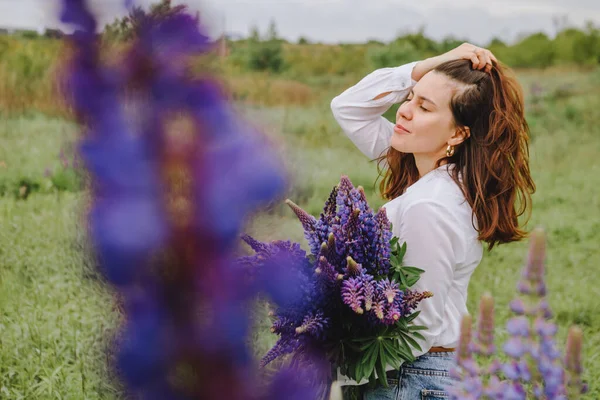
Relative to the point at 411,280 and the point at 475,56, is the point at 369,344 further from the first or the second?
the point at 475,56

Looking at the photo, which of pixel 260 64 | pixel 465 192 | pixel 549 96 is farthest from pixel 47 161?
pixel 260 64

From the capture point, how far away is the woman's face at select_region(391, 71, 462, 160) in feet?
6.18

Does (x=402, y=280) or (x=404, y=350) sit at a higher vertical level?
(x=402, y=280)

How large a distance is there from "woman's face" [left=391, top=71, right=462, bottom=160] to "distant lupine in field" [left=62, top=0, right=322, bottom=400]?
1.65m

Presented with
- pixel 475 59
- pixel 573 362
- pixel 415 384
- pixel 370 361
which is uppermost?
pixel 475 59

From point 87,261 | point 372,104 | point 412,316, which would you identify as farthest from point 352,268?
point 87,261

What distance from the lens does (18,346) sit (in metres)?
3.21

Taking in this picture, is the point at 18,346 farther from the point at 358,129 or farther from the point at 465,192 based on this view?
the point at 465,192

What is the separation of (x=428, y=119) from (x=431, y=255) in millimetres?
408

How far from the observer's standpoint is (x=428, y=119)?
189 centimetres

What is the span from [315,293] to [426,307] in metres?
0.40

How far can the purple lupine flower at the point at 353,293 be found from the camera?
138 centimetres

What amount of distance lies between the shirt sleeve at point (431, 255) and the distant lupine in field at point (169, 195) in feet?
4.70

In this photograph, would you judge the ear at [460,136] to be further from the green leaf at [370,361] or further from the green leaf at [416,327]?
the green leaf at [370,361]
